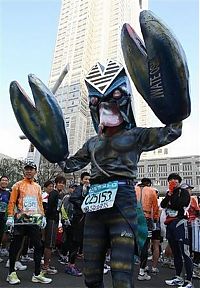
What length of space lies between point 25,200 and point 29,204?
80 millimetres

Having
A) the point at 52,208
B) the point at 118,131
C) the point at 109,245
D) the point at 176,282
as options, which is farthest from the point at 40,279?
the point at 118,131

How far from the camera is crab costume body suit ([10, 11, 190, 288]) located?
7.58 ft

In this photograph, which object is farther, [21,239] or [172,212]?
[172,212]

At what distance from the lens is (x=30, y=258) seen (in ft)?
21.4

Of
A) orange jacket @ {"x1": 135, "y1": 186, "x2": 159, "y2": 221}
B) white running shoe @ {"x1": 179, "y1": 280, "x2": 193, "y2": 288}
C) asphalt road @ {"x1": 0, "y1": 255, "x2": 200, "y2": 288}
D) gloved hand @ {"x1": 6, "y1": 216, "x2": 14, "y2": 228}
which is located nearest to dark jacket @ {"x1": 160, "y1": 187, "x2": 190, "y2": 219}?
orange jacket @ {"x1": 135, "y1": 186, "x2": 159, "y2": 221}

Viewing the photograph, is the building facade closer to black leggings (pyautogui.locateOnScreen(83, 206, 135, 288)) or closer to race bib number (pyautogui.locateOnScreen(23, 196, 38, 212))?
race bib number (pyautogui.locateOnScreen(23, 196, 38, 212))

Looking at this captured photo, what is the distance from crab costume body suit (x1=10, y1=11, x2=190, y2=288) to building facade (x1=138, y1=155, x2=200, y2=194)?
55204 millimetres

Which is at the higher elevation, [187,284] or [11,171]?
[11,171]

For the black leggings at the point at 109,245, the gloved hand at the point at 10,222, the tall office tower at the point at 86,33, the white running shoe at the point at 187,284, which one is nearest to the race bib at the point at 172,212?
the white running shoe at the point at 187,284

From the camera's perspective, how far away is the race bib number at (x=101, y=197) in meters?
2.39

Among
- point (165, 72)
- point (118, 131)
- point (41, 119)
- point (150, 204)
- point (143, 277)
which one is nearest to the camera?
point (165, 72)

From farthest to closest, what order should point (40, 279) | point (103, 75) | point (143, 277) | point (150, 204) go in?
point (150, 204) < point (143, 277) < point (40, 279) < point (103, 75)

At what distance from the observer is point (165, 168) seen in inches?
2438

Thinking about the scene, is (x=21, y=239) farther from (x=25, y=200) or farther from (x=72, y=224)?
(x=72, y=224)
